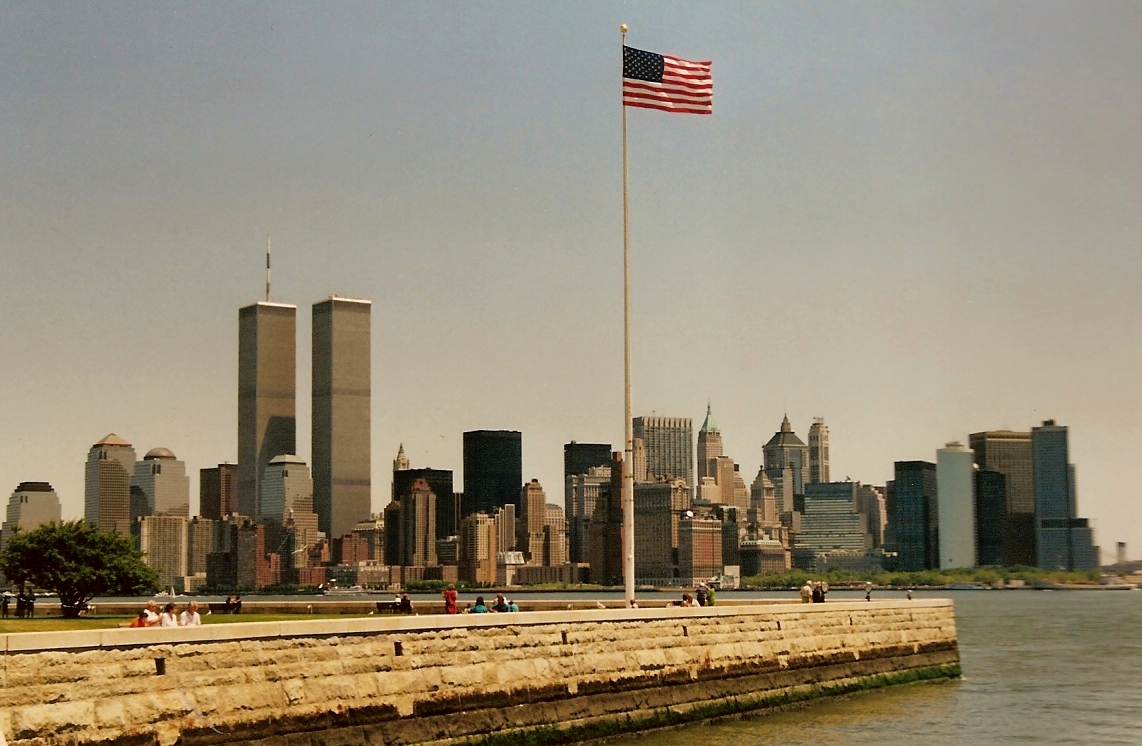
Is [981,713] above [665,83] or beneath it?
beneath

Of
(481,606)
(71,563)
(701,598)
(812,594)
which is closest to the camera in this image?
(481,606)

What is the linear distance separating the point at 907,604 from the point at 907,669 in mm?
2655

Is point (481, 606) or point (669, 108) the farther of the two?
point (669, 108)

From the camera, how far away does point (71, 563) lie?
183 ft

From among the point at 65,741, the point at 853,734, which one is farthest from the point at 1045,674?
the point at 65,741

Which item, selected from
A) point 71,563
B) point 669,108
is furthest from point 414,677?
point 71,563

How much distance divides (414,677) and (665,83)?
17.4 metres

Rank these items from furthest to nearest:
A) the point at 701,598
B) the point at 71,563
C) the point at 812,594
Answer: the point at 71,563, the point at 812,594, the point at 701,598

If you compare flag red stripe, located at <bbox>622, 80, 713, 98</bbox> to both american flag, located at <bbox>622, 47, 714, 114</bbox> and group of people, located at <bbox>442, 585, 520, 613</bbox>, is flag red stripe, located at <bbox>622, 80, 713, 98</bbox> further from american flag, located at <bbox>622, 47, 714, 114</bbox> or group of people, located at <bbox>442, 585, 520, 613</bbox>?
group of people, located at <bbox>442, 585, 520, 613</bbox>

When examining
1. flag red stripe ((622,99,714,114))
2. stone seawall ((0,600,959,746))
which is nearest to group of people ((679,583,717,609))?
stone seawall ((0,600,959,746))

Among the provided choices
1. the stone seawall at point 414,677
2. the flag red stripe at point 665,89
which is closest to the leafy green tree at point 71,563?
the stone seawall at point 414,677

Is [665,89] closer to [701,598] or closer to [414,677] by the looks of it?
[701,598]

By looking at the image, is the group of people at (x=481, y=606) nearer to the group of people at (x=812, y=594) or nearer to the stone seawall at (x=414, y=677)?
the stone seawall at (x=414, y=677)

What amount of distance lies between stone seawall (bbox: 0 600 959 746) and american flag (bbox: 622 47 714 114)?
12790mm
